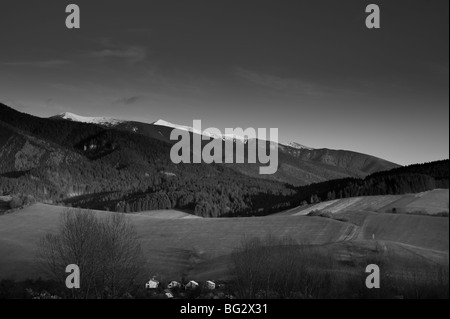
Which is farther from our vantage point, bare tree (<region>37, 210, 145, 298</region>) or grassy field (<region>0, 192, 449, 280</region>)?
grassy field (<region>0, 192, 449, 280</region>)

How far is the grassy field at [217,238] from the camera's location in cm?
2281

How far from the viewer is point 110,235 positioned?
25.8 m

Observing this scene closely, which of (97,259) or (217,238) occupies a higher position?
(217,238)

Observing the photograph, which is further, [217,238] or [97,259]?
[217,238]

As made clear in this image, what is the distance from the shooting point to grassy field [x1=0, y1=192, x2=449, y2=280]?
22812mm

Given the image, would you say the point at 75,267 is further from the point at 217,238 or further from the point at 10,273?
the point at 217,238

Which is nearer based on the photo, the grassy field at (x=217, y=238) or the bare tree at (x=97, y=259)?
the bare tree at (x=97, y=259)

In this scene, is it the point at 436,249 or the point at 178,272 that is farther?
the point at 178,272

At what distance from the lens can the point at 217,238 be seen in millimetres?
48531
